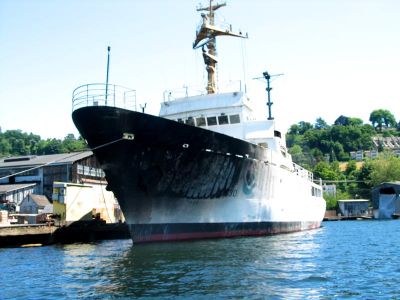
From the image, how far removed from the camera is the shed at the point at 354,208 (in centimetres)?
8157

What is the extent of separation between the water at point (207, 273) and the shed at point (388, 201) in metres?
60.0

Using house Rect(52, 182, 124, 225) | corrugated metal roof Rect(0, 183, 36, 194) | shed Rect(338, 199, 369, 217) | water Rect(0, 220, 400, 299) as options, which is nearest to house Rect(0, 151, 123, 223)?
corrugated metal roof Rect(0, 183, 36, 194)

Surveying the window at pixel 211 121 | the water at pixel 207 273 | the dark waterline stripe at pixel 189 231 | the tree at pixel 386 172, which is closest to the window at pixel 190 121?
the window at pixel 211 121

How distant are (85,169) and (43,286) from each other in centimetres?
3292

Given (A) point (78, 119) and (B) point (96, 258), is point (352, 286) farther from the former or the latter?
(A) point (78, 119)

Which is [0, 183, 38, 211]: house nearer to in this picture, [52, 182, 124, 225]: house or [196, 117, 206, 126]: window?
[52, 182, 124, 225]: house

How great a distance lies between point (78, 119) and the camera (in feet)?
70.5

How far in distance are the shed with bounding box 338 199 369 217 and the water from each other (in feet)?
207

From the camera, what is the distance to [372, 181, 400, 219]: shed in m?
76.8

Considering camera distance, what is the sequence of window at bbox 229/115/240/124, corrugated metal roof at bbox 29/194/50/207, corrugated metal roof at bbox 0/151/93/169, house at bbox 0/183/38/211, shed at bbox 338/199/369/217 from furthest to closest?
shed at bbox 338/199/369/217 → corrugated metal roof at bbox 0/151/93/169 → house at bbox 0/183/38/211 → corrugated metal roof at bbox 29/194/50/207 → window at bbox 229/115/240/124

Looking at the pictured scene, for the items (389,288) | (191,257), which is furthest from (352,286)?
(191,257)

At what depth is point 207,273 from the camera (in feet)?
46.9

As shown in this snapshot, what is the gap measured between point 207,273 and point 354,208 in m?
73.7

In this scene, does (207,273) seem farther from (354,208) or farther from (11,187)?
(354,208)
